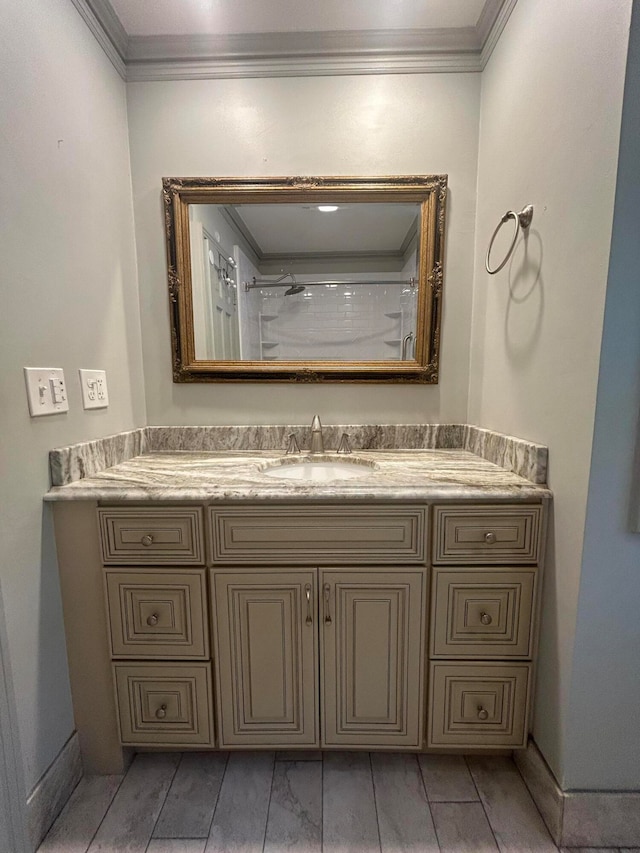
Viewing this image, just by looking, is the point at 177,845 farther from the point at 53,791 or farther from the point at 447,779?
the point at 447,779

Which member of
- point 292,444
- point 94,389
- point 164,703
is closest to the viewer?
point 164,703

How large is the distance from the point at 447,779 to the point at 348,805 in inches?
11.7

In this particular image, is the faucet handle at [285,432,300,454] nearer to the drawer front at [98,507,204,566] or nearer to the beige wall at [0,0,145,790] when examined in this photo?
the drawer front at [98,507,204,566]

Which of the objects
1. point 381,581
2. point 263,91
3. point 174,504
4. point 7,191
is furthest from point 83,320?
point 381,581

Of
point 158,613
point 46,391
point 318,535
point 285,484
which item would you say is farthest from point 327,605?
point 46,391

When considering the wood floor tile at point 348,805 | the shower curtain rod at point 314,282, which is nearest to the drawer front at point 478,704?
the wood floor tile at point 348,805

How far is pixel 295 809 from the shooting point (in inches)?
38.8

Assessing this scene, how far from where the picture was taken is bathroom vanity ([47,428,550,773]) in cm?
97

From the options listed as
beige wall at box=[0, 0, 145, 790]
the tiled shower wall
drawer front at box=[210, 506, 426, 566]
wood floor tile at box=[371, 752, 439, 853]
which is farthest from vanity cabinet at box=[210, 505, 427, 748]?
the tiled shower wall

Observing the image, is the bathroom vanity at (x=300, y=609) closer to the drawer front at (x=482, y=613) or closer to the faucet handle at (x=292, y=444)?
the drawer front at (x=482, y=613)

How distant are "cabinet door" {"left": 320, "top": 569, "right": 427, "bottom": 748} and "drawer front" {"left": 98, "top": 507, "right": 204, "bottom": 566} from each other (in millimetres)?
370

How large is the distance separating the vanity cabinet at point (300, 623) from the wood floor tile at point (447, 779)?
0.11m

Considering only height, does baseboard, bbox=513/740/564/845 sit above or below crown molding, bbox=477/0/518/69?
Result: below

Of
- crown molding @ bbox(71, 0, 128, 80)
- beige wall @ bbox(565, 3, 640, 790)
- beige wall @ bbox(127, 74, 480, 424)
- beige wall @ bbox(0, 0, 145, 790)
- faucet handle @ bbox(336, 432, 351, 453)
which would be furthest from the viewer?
faucet handle @ bbox(336, 432, 351, 453)
